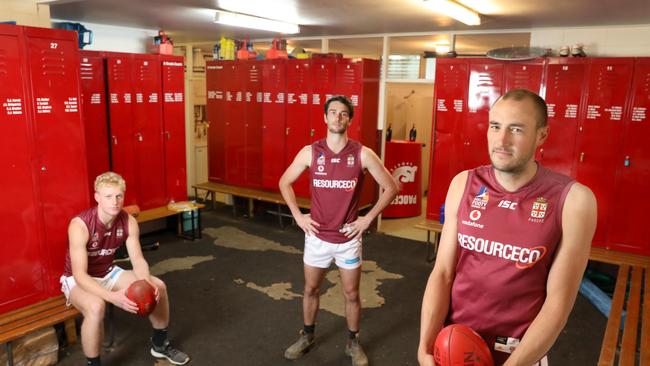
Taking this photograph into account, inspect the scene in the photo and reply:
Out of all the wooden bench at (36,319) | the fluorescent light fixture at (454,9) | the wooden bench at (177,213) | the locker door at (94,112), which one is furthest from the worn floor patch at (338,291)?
the fluorescent light fixture at (454,9)

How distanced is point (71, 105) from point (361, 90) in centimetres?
321

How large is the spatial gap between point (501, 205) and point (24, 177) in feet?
9.88

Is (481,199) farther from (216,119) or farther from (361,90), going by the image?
(216,119)

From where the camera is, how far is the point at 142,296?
2.80 m

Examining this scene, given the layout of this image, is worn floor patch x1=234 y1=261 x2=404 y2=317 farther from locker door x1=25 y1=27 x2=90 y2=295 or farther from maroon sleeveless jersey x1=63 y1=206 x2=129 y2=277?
locker door x1=25 y1=27 x2=90 y2=295

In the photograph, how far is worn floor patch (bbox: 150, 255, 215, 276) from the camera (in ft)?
15.5

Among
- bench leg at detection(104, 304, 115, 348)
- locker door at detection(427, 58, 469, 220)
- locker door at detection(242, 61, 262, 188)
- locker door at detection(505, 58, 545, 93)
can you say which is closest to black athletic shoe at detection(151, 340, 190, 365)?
bench leg at detection(104, 304, 115, 348)

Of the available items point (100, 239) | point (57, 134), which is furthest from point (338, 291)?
point (57, 134)

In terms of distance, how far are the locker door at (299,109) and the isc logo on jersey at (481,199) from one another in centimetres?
448

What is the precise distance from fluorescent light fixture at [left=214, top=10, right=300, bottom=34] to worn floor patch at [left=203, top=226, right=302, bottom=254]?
7.90 ft

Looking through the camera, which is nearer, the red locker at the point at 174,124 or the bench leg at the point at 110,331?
the bench leg at the point at 110,331

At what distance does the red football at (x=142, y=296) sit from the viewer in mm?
2779

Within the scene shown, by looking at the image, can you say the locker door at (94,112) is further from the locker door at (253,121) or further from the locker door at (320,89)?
the locker door at (320,89)

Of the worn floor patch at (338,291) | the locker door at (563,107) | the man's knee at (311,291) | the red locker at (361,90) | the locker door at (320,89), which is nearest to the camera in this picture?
the man's knee at (311,291)
